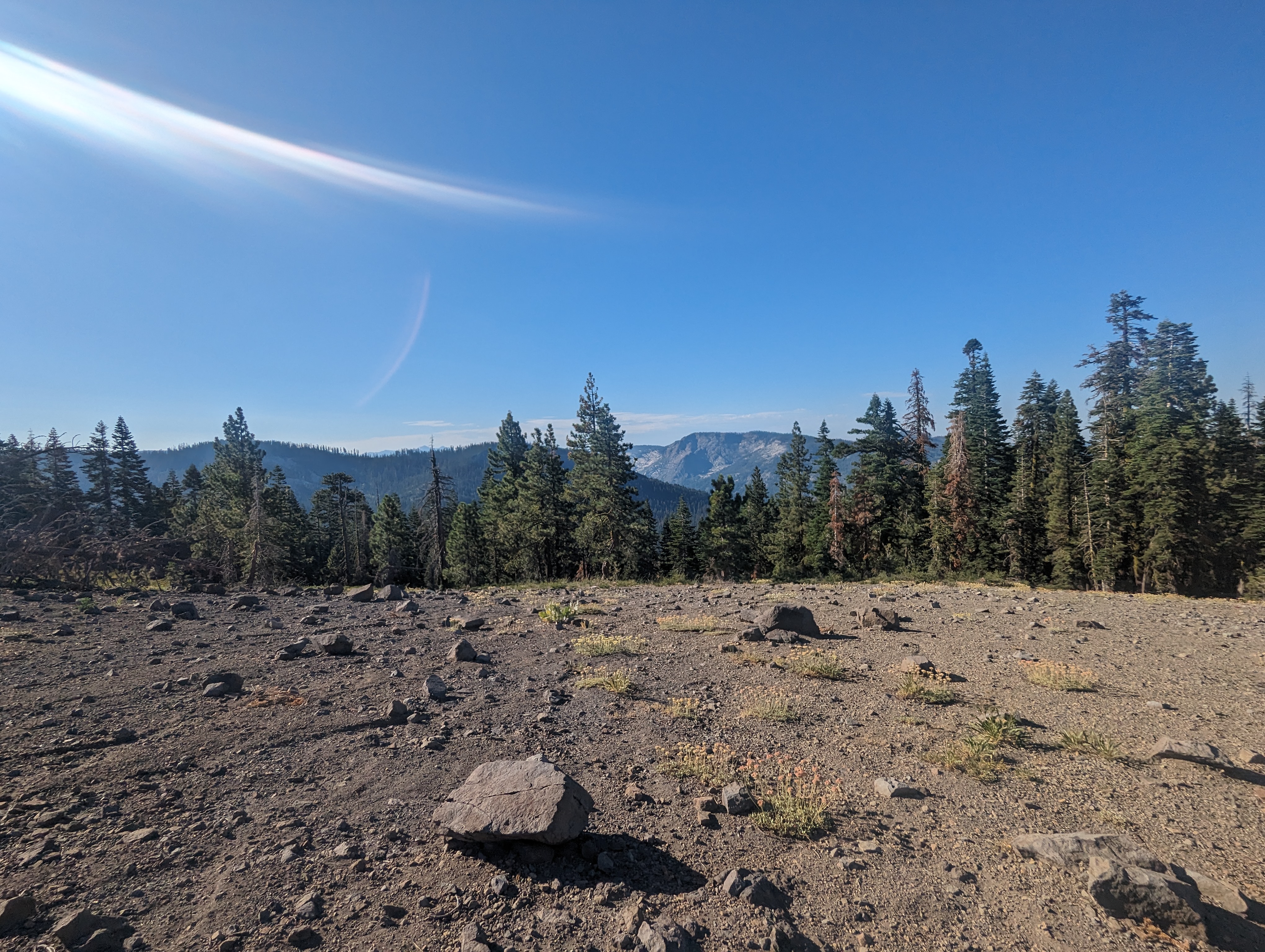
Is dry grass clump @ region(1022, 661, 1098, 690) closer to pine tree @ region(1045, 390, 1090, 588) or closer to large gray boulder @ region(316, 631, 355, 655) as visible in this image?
large gray boulder @ region(316, 631, 355, 655)

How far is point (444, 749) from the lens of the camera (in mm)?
6312

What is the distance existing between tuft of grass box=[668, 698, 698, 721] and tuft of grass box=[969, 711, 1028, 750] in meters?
3.85

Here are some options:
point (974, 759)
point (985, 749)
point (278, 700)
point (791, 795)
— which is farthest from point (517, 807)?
point (985, 749)

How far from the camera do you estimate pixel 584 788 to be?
5.25m

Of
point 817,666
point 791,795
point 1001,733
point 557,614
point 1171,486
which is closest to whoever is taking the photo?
point 791,795

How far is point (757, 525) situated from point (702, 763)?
2189 inches

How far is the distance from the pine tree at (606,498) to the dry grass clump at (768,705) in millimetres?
27291

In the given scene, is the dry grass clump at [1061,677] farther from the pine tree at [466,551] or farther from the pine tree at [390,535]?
the pine tree at [390,535]

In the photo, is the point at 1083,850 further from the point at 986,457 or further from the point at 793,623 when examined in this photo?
the point at 986,457

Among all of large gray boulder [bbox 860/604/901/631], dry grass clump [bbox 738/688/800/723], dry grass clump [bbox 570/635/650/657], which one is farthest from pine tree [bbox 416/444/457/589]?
dry grass clump [bbox 738/688/800/723]

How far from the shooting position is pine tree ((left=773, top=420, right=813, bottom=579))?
51.7 metres

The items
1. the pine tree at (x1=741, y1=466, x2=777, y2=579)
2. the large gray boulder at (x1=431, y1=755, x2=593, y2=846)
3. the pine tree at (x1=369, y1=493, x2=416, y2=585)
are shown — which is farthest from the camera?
the pine tree at (x1=369, y1=493, x2=416, y2=585)

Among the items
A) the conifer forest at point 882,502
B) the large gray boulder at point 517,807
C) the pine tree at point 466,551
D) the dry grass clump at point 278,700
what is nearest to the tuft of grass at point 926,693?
the large gray boulder at point 517,807

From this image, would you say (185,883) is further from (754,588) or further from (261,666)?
(754,588)
